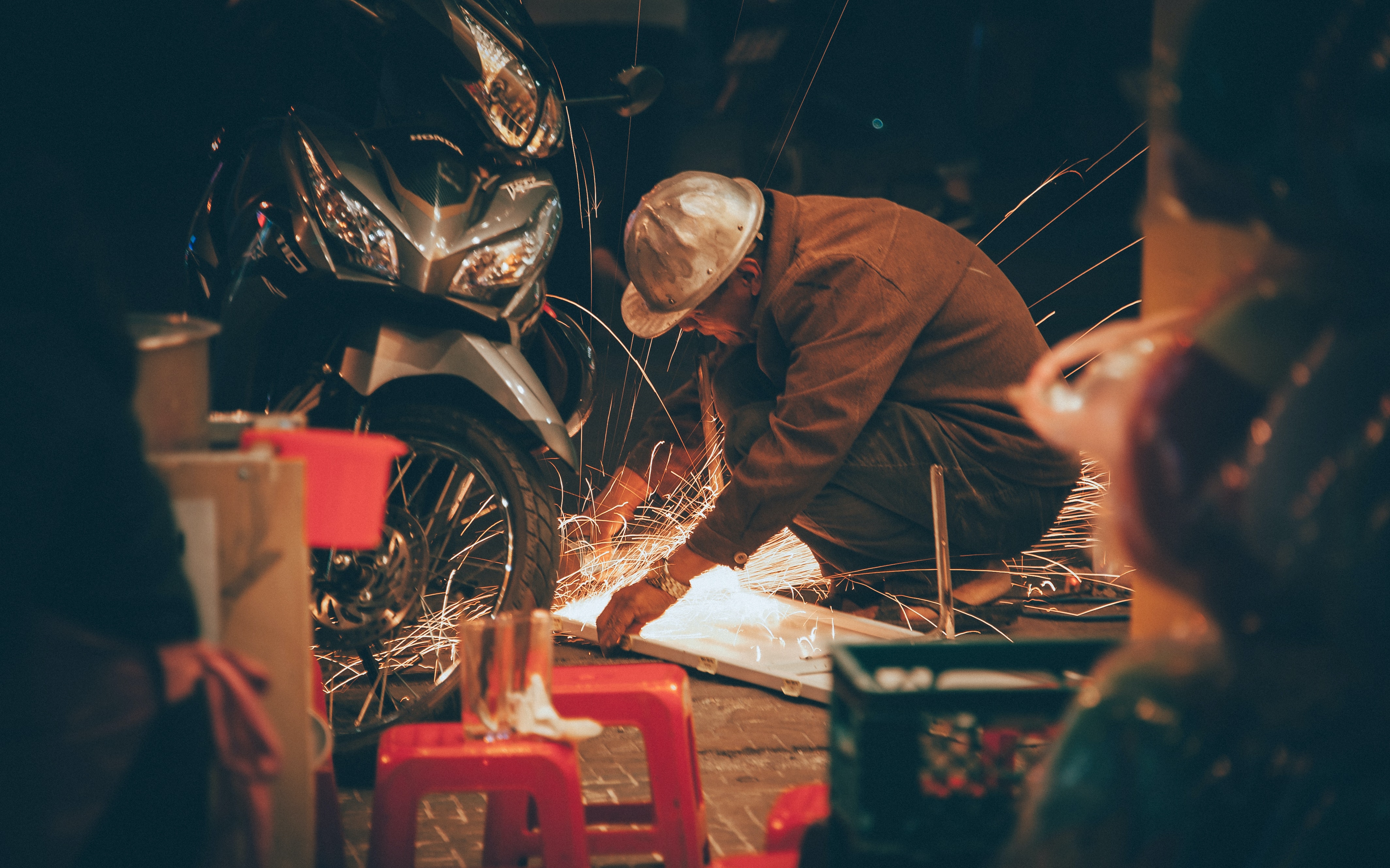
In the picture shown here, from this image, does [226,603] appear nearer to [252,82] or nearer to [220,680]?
[220,680]

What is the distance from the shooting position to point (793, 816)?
1641 millimetres

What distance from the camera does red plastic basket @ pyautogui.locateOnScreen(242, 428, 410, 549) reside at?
4.29ft

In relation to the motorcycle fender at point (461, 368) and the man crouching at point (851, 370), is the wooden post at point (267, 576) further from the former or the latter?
the man crouching at point (851, 370)

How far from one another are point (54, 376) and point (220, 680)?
369mm

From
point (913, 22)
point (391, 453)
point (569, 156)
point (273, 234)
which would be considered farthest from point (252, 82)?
point (913, 22)

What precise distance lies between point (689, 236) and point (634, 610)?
1.12 m

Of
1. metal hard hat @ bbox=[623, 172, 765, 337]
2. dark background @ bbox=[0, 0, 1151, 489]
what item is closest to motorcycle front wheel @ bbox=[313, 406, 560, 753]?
metal hard hat @ bbox=[623, 172, 765, 337]

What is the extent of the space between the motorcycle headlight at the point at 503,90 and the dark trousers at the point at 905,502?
1.12m

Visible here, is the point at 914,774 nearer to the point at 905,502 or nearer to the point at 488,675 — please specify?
the point at 488,675

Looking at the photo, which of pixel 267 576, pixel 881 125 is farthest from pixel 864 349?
pixel 881 125

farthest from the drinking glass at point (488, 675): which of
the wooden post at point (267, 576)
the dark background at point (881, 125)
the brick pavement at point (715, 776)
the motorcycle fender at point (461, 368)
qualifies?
the dark background at point (881, 125)

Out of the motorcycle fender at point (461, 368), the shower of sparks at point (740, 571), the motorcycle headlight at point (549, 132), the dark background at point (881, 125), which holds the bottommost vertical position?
the shower of sparks at point (740, 571)

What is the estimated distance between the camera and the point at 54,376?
1069mm

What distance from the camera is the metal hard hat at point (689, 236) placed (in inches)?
121
